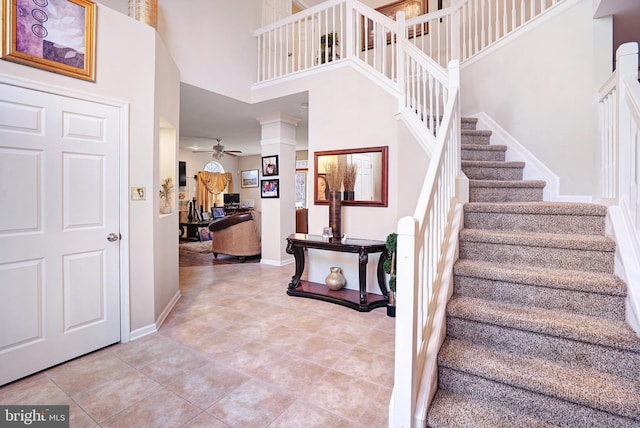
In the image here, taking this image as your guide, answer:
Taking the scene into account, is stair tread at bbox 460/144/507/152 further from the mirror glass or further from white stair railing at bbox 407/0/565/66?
white stair railing at bbox 407/0/565/66

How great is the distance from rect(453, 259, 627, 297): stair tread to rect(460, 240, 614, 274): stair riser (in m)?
0.04

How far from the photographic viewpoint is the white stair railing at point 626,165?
1584mm

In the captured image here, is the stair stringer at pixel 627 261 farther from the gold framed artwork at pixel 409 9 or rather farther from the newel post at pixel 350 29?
the gold framed artwork at pixel 409 9

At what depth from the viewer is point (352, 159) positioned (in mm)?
3811

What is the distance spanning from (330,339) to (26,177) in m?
2.53

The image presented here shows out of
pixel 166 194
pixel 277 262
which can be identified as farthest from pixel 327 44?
pixel 277 262

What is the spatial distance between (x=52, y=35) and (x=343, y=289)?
3.54 metres

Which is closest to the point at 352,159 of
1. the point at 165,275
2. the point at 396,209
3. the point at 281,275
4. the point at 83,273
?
the point at 396,209

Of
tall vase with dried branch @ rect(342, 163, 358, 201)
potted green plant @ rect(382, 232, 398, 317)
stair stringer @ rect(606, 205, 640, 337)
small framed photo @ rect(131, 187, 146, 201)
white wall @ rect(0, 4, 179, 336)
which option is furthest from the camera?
tall vase with dried branch @ rect(342, 163, 358, 201)

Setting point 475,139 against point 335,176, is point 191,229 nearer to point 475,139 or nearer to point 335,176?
point 335,176

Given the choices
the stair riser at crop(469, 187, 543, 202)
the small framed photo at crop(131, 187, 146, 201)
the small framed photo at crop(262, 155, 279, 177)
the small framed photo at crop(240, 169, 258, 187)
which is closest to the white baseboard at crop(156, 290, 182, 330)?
the small framed photo at crop(131, 187, 146, 201)

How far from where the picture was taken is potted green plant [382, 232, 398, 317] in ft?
9.80

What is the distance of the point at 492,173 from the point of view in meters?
3.02

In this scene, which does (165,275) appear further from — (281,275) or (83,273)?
(281,275)
